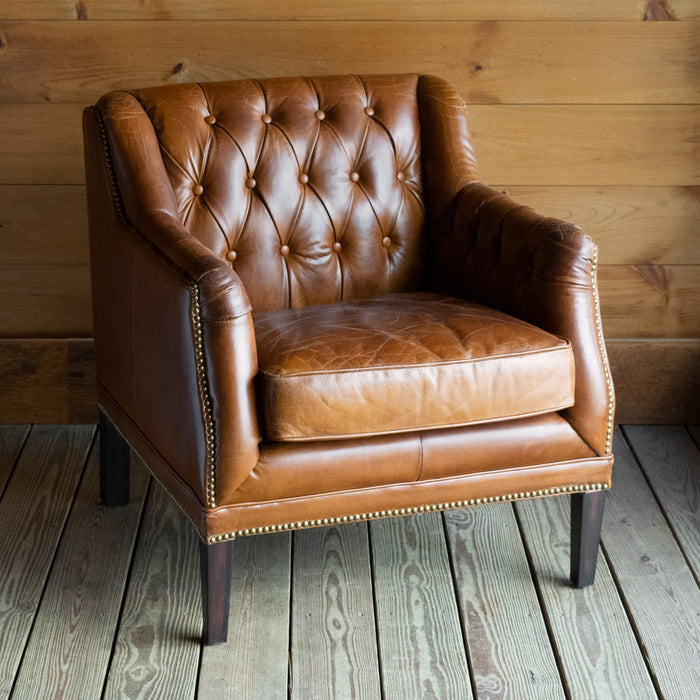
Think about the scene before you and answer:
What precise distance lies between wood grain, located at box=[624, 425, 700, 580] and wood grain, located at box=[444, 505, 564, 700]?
1.15 ft

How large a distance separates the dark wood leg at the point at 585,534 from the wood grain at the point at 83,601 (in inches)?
33.6

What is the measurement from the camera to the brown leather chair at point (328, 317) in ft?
5.11

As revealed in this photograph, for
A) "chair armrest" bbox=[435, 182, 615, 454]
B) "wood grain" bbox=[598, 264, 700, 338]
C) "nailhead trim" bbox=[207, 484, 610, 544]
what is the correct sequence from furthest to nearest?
"wood grain" bbox=[598, 264, 700, 338] → "chair armrest" bbox=[435, 182, 615, 454] → "nailhead trim" bbox=[207, 484, 610, 544]

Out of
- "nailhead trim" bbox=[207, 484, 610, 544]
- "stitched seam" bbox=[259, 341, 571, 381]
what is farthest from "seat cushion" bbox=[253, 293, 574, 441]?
"nailhead trim" bbox=[207, 484, 610, 544]

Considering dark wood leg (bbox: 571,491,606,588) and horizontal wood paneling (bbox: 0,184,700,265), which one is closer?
dark wood leg (bbox: 571,491,606,588)

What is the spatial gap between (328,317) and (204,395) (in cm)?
39

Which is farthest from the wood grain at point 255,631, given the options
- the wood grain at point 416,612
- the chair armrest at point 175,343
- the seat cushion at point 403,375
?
the seat cushion at point 403,375

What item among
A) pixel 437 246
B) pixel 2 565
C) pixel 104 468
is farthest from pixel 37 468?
pixel 437 246

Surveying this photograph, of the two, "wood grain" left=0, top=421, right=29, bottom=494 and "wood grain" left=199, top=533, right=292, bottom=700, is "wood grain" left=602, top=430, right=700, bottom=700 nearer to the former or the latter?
"wood grain" left=199, top=533, right=292, bottom=700

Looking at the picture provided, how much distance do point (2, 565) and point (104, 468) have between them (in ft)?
0.99

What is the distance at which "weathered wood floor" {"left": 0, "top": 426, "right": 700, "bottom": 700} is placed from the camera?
159 centimetres

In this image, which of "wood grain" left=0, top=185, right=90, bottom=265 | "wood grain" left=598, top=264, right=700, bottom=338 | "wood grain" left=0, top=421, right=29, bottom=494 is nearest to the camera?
"wood grain" left=0, top=421, right=29, bottom=494

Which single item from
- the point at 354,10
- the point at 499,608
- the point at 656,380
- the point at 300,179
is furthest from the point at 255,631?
the point at 354,10

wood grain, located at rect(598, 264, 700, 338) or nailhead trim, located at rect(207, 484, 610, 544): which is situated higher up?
nailhead trim, located at rect(207, 484, 610, 544)
